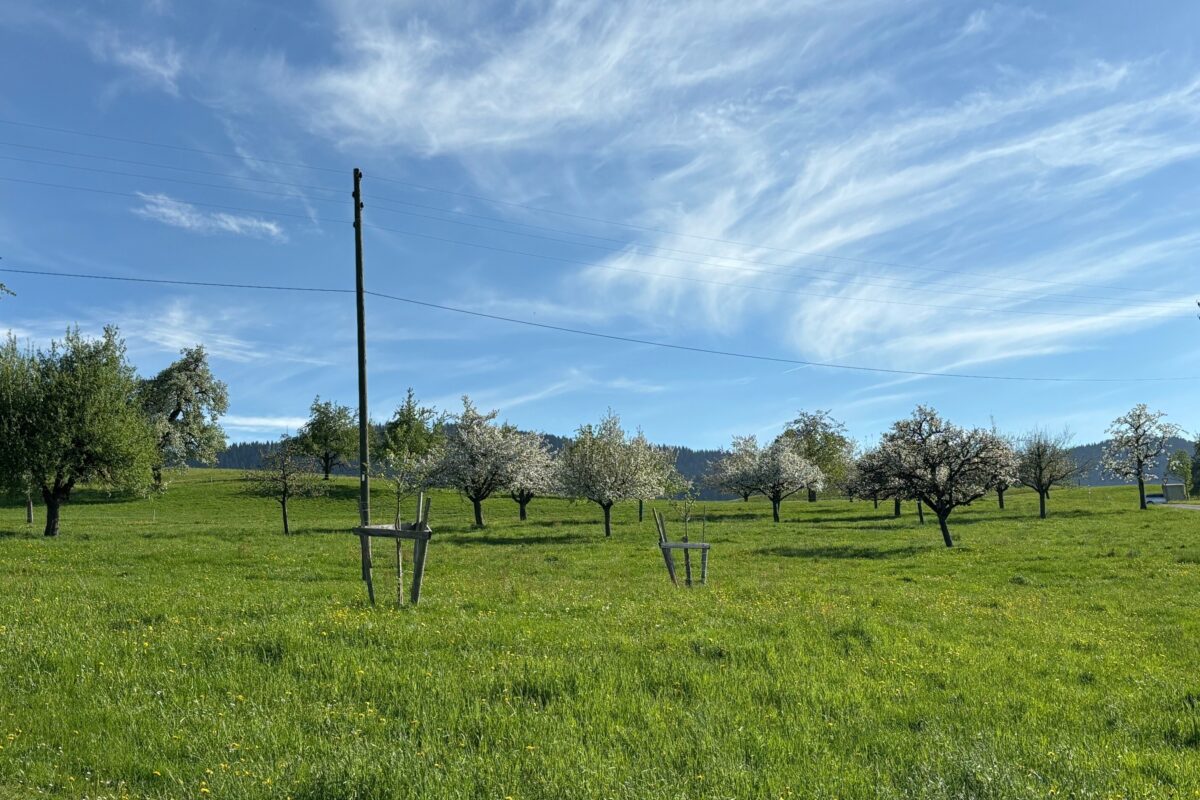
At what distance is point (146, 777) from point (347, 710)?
214cm

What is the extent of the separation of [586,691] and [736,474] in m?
69.1

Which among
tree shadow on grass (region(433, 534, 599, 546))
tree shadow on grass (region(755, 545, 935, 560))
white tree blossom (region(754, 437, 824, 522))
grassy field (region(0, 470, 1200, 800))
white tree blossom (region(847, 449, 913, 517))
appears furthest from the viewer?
white tree blossom (region(754, 437, 824, 522))

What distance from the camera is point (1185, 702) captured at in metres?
10.4

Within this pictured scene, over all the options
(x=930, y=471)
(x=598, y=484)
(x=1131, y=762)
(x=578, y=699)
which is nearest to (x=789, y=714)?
(x=578, y=699)

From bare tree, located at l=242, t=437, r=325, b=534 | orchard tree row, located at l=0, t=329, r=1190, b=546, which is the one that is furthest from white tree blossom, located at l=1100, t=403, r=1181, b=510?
bare tree, located at l=242, t=437, r=325, b=534

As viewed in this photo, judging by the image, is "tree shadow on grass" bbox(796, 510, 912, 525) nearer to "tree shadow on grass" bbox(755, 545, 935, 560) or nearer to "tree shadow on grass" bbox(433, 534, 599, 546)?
"tree shadow on grass" bbox(755, 545, 935, 560)

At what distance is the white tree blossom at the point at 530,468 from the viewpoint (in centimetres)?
5597

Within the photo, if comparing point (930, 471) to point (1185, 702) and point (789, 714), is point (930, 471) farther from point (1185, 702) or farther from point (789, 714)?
point (789, 714)

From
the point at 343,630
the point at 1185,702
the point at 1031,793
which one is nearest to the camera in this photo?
the point at 1031,793

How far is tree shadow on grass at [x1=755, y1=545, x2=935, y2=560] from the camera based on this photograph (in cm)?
3565

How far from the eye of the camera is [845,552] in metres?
37.0

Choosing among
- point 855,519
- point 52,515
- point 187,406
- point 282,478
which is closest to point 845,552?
point 855,519

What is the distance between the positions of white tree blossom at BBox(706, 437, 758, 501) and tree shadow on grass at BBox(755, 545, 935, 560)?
116 feet

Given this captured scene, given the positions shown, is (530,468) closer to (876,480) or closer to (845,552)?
(876,480)
